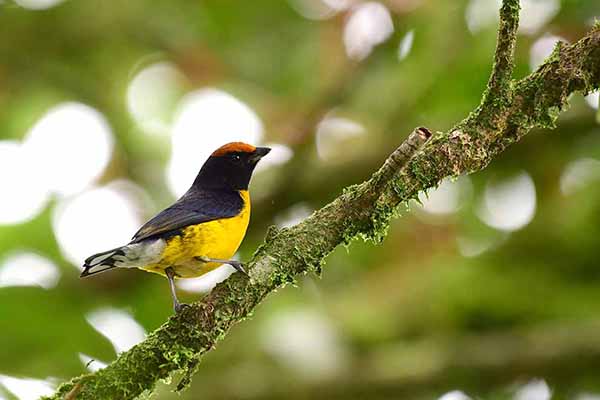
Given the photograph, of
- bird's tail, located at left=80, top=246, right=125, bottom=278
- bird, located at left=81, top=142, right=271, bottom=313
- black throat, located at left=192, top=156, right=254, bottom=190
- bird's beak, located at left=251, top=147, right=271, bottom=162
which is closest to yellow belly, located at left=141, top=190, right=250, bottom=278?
bird, located at left=81, top=142, right=271, bottom=313

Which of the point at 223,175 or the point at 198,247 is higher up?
the point at 223,175

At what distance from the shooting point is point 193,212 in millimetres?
4500

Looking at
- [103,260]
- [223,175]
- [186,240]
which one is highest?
[223,175]

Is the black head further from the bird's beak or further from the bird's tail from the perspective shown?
the bird's tail

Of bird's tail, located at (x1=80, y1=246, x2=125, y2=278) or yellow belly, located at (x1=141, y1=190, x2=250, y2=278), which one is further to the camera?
yellow belly, located at (x1=141, y1=190, x2=250, y2=278)

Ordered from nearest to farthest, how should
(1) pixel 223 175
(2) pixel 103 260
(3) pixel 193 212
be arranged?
(2) pixel 103 260 < (3) pixel 193 212 < (1) pixel 223 175

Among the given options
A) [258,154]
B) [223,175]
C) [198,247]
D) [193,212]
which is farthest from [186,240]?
[258,154]

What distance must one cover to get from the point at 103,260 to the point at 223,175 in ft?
4.06

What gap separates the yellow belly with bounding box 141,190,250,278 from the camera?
4.34 m

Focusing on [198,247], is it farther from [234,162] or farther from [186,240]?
[234,162]

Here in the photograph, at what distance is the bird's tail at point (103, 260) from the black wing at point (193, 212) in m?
0.13

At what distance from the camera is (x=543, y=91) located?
9.95 feet

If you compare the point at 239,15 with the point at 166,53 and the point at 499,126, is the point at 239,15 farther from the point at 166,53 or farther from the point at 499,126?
the point at 499,126

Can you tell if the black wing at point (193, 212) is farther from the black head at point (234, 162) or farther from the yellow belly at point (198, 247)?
the black head at point (234, 162)
